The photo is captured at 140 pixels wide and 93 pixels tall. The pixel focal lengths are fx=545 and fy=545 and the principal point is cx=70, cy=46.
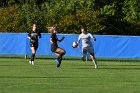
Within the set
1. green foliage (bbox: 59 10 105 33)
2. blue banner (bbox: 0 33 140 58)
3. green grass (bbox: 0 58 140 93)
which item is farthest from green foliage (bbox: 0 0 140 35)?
green grass (bbox: 0 58 140 93)

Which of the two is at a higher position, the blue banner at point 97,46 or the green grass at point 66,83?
the green grass at point 66,83

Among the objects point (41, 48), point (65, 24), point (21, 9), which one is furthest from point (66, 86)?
point (21, 9)

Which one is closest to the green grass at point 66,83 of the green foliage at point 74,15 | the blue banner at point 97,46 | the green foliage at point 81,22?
the blue banner at point 97,46

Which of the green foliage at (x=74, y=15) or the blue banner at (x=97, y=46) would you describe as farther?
the green foliage at (x=74, y=15)

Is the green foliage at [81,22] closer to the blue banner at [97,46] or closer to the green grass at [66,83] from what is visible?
the blue banner at [97,46]

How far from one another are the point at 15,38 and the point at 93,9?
16600 mm

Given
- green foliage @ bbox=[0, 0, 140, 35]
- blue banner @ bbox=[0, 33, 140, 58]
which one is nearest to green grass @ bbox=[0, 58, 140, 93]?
blue banner @ bbox=[0, 33, 140, 58]

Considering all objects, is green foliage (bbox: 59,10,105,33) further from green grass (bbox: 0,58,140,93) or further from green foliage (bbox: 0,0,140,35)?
green grass (bbox: 0,58,140,93)

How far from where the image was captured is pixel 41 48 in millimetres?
32844

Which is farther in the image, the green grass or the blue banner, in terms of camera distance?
the blue banner

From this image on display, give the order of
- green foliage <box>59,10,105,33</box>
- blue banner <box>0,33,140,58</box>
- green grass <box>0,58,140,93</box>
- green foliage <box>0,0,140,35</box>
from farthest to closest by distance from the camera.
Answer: green foliage <box>0,0,140,35</box> < green foliage <box>59,10,105,33</box> < blue banner <box>0,33,140,58</box> < green grass <box>0,58,140,93</box>

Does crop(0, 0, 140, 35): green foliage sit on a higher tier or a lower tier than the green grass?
lower

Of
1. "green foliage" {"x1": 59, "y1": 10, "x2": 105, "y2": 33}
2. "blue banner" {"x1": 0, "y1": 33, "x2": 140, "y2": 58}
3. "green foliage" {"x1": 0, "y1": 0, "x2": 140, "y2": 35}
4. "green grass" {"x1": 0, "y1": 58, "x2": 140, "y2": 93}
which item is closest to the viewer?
"green grass" {"x1": 0, "y1": 58, "x2": 140, "y2": 93}

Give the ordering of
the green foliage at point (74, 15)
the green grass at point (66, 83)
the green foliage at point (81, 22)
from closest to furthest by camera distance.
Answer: the green grass at point (66, 83) → the green foliage at point (81, 22) → the green foliage at point (74, 15)
